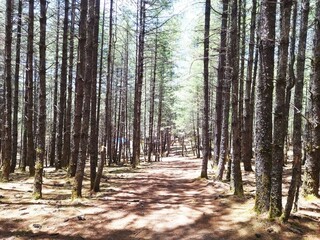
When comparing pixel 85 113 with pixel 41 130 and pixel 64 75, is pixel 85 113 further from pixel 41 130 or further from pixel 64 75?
pixel 64 75

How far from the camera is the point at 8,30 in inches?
475

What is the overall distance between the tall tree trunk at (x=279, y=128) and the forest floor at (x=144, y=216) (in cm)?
44

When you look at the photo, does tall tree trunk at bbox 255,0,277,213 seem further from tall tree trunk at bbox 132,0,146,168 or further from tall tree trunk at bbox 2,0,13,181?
tall tree trunk at bbox 132,0,146,168

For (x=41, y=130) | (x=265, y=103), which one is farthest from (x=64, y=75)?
(x=265, y=103)

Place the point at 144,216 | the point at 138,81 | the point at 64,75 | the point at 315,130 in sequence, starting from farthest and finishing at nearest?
the point at 138,81 → the point at 64,75 → the point at 315,130 → the point at 144,216

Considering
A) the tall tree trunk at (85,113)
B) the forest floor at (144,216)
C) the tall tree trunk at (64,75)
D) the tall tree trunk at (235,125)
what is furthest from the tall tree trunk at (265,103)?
the tall tree trunk at (64,75)

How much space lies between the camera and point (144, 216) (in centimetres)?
718

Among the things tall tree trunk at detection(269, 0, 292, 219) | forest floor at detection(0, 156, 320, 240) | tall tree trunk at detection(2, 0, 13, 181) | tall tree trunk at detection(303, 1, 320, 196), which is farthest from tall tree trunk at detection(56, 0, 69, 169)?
tall tree trunk at detection(269, 0, 292, 219)

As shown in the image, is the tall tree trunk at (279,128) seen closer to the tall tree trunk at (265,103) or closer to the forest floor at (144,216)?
the tall tree trunk at (265,103)

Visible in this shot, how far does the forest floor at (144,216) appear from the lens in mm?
5949

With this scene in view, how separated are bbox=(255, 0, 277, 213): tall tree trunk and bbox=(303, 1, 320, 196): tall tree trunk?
1.97 metres

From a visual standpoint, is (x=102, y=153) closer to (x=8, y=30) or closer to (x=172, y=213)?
(x=172, y=213)

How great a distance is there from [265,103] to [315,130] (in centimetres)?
225

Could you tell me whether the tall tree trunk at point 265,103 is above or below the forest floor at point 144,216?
above
